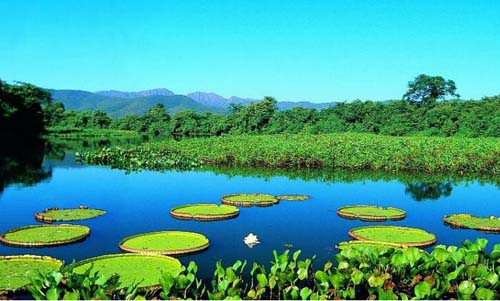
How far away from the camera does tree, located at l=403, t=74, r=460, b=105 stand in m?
48.4

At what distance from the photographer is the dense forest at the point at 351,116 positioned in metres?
35.7

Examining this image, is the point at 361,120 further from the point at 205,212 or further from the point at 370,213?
the point at 205,212

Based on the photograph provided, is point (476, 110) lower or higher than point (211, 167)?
higher

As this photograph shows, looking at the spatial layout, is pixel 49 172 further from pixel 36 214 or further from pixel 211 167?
pixel 36 214

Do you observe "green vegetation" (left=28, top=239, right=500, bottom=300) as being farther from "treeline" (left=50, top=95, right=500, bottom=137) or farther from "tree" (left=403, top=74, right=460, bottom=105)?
"tree" (left=403, top=74, right=460, bottom=105)

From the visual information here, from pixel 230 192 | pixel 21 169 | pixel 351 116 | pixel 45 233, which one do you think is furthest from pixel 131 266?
pixel 351 116

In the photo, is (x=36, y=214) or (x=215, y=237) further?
(x=36, y=214)

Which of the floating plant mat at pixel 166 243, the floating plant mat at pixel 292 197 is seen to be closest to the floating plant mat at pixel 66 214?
the floating plant mat at pixel 166 243

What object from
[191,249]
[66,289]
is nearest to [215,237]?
[191,249]

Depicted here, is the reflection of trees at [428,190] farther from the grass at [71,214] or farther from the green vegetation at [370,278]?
the green vegetation at [370,278]

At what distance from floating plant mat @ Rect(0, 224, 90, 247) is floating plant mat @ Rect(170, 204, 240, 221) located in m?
2.57

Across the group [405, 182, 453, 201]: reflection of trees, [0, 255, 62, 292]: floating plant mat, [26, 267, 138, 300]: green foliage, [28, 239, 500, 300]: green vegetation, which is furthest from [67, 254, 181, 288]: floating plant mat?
[405, 182, 453, 201]: reflection of trees

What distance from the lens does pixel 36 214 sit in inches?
463

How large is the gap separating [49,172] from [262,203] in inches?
453
